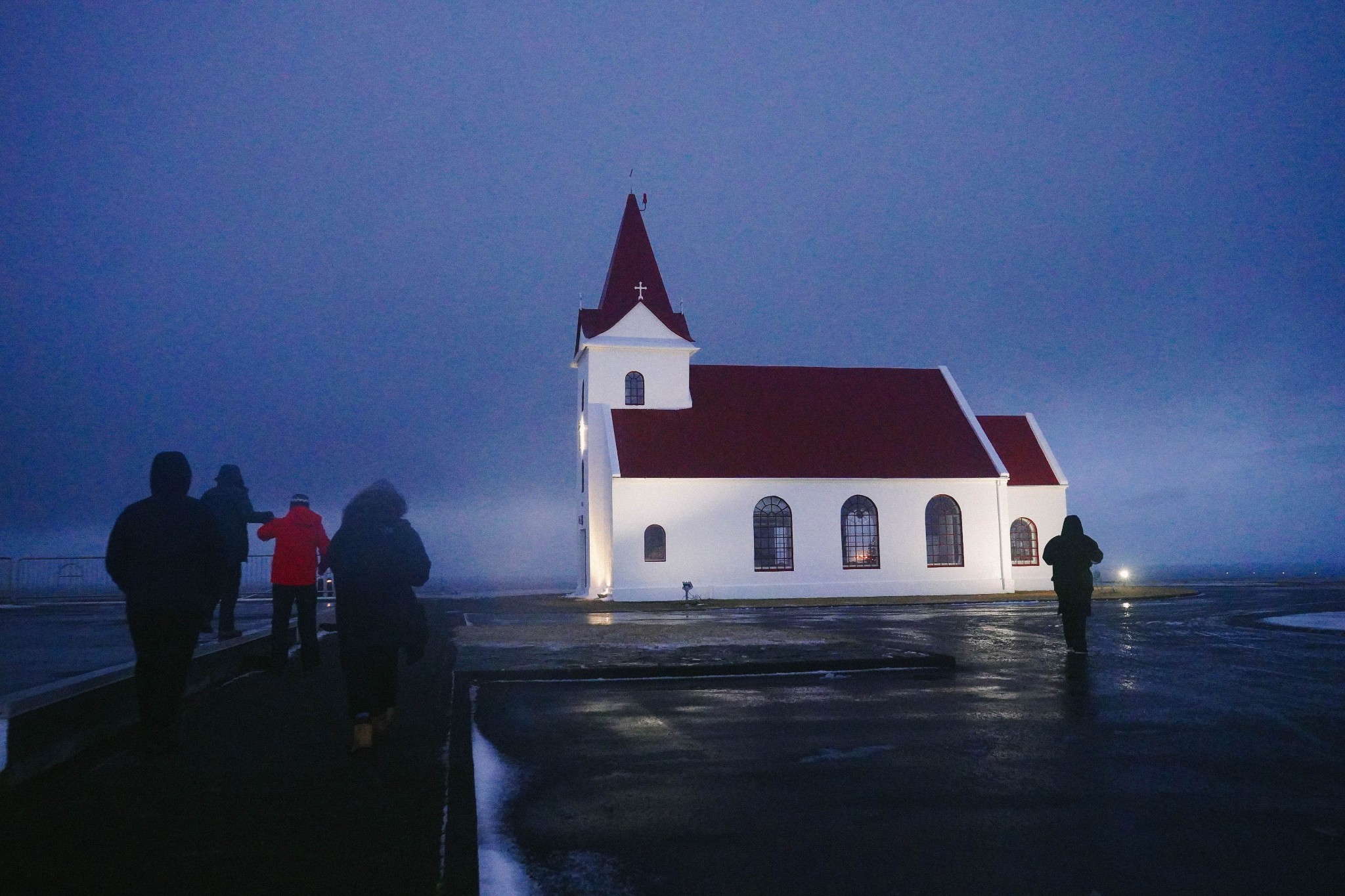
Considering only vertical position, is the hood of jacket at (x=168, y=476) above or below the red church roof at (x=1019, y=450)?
below

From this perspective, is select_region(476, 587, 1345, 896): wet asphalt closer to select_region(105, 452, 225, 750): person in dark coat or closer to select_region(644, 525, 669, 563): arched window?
select_region(105, 452, 225, 750): person in dark coat

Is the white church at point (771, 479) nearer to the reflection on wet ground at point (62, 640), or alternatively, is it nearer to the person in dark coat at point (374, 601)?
the reflection on wet ground at point (62, 640)

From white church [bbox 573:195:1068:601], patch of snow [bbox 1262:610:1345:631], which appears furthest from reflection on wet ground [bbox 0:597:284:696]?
patch of snow [bbox 1262:610:1345:631]

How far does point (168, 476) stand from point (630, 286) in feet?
102

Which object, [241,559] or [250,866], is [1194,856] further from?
[241,559]

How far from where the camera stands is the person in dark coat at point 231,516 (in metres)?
10.6

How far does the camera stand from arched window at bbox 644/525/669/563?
32.9 metres

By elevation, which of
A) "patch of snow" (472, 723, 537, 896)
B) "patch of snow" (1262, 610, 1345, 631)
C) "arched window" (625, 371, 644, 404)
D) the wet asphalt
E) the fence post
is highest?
"arched window" (625, 371, 644, 404)

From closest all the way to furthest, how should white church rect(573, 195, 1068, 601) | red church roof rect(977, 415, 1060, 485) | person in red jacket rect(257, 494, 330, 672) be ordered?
person in red jacket rect(257, 494, 330, 672) → white church rect(573, 195, 1068, 601) → red church roof rect(977, 415, 1060, 485)

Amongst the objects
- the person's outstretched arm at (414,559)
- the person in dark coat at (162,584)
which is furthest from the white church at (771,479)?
the person in dark coat at (162,584)

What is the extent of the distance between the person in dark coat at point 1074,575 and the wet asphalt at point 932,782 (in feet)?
5.53

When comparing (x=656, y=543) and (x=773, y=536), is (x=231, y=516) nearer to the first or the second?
(x=656, y=543)

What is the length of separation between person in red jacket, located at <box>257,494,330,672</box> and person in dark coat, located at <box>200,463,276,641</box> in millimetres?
549

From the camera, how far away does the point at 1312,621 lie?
713 inches
